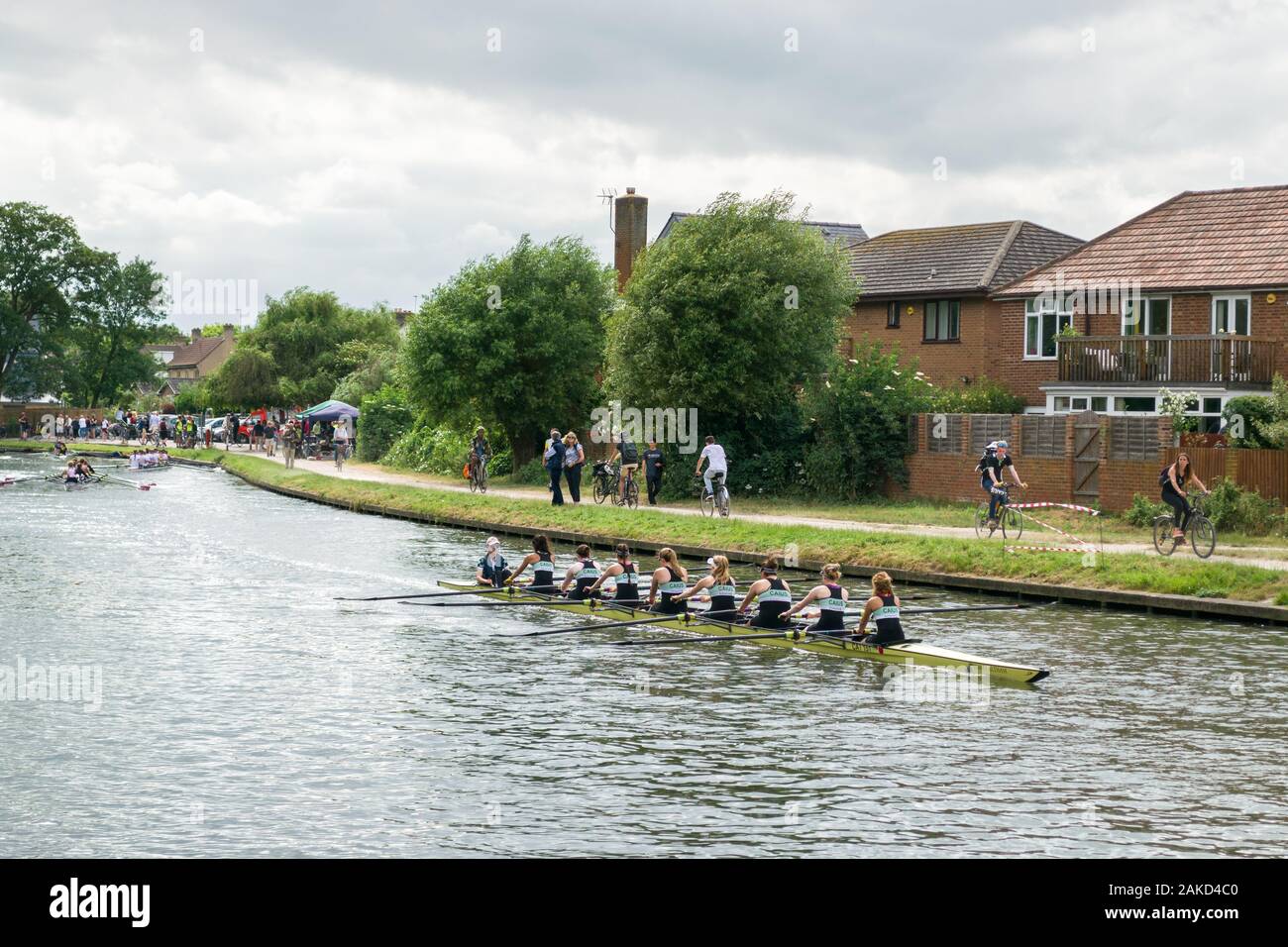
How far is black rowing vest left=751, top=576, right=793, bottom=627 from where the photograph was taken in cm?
2041

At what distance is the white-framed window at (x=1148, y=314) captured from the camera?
40688mm

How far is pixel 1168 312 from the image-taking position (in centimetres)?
4062

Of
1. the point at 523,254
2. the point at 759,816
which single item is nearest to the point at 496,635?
the point at 759,816

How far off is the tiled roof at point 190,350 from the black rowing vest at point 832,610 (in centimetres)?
16414

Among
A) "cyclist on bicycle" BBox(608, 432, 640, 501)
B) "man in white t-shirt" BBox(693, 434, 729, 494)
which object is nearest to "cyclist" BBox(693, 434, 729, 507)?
"man in white t-shirt" BBox(693, 434, 729, 494)

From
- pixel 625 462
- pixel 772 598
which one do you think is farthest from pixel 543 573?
pixel 625 462

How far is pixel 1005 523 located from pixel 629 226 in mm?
35118

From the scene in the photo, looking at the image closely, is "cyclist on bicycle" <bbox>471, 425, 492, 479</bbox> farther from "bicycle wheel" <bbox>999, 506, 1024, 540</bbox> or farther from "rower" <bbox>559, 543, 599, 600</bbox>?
"rower" <bbox>559, 543, 599, 600</bbox>

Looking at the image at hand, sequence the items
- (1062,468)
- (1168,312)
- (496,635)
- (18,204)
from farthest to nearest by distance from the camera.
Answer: (18,204) < (1168,312) < (1062,468) < (496,635)

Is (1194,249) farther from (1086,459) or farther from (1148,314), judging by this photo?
(1086,459)

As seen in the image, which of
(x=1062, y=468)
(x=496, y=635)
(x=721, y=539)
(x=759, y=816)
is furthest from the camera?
(x=1062, y=468)

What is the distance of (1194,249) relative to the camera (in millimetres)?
41406
